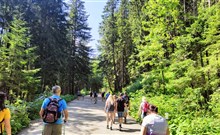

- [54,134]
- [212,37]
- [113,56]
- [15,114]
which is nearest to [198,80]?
[212,37]

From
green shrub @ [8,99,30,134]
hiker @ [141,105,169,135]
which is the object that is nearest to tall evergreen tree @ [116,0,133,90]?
green shrub @ [8,99,30,134]

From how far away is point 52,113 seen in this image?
6910 millimetres

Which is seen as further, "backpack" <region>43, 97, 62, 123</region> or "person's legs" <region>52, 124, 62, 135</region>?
"person's legs" <region>52, 124, 62, 135</region>

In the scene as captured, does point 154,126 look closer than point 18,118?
Yes

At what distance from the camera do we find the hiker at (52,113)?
691 centimetres

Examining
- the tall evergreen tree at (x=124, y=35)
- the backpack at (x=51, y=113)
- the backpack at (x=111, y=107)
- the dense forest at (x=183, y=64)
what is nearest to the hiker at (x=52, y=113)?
the backpack at (x=51, y=113)

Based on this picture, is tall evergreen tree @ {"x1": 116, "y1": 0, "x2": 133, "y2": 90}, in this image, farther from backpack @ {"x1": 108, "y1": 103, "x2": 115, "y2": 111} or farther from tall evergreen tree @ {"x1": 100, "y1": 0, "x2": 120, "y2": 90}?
backpack @ {"x1": 108, "y1": 103, "x2": 115, "y2": 111}

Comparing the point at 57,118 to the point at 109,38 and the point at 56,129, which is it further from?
the point at 109,38

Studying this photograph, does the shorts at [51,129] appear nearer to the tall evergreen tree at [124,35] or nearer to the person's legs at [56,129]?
the person's legs at [56,129]

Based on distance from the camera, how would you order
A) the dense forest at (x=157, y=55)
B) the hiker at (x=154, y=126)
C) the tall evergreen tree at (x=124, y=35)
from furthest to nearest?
the tall evergreen tree at (x=124, y=35) → the dense forest at (x=157, y=55) → the hiker at (x=154, y=126)

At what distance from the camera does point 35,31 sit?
105 ft

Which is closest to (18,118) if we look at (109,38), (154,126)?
(154,126)

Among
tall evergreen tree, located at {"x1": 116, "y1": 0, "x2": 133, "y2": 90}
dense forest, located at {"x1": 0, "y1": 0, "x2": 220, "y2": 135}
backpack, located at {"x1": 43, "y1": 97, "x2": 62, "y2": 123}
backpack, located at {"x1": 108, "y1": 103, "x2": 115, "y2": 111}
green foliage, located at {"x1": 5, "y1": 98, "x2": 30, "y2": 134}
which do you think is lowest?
green foliage, located at {"x1": 5, "y1": 98, "x2": 30, "y2": 134}

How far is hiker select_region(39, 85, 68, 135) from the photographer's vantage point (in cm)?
691
